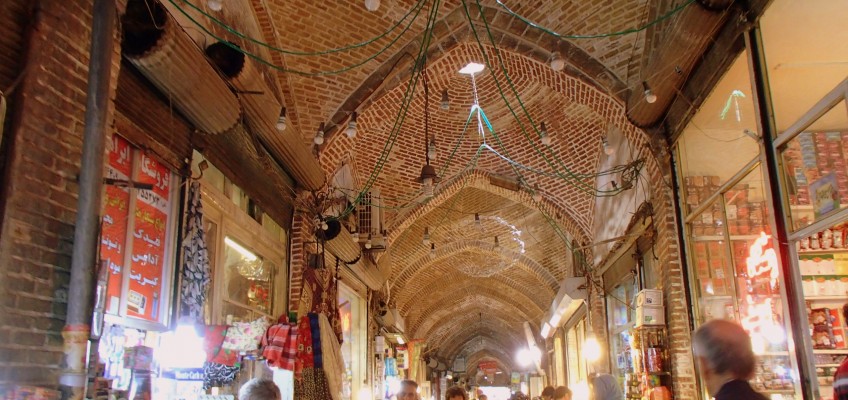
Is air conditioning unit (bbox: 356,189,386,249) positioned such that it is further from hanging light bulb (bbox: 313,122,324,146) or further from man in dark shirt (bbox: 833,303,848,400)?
man in dark shirt (bbox: 833,303,848,400)

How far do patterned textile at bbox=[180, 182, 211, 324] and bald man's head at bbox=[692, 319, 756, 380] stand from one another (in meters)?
3.84

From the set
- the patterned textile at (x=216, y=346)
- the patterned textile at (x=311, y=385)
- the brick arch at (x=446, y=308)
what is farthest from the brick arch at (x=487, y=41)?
the brick arch at (x=446, y=308)

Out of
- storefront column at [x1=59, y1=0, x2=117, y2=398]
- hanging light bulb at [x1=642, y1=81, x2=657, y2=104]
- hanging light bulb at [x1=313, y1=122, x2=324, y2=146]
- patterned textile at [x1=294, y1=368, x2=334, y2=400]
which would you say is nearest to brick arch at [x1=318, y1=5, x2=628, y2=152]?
hanging light bulb at [x1=313, y1=122, x2=324, y2=146]

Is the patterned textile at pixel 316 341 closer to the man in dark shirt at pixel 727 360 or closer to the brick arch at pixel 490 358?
the man in dark shirt at pixel 727 360

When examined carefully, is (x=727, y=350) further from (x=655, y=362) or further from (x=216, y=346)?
(x=655, y=362)

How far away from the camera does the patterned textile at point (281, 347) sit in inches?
248

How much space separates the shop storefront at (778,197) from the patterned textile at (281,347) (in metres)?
3.89

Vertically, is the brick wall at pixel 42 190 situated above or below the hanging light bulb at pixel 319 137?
below

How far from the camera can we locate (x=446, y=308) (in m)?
25.2


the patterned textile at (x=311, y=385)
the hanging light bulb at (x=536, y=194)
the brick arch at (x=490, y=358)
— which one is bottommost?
the patterned textile at (x=311, y=385)

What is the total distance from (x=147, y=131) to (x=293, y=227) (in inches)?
157

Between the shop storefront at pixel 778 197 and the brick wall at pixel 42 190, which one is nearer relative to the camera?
the brick wall at pixel 42 190

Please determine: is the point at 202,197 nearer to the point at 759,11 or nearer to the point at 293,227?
the point at 293,227

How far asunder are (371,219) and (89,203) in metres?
8.95
